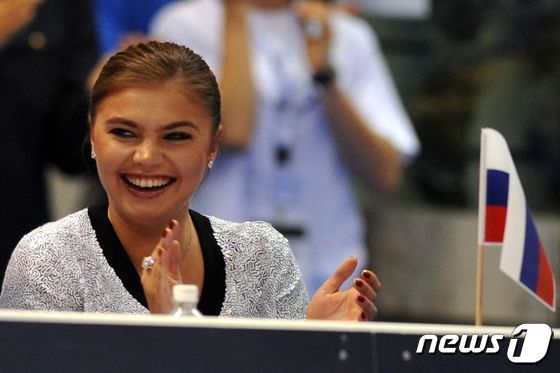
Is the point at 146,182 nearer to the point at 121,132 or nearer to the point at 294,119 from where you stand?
the point at 121,132

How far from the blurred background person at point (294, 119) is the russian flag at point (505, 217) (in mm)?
2145

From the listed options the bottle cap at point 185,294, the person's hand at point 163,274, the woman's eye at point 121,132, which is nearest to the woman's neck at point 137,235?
the woman's eye at point 121,132

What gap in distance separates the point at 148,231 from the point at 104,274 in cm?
17

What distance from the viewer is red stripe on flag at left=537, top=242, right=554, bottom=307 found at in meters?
3.60

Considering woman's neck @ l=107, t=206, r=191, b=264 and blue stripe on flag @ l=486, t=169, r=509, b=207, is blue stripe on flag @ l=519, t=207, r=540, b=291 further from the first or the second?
woman's neck @ l=107, t=206, r=191, b=264

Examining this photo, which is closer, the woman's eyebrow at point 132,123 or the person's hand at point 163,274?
the person's hand at point 163,274

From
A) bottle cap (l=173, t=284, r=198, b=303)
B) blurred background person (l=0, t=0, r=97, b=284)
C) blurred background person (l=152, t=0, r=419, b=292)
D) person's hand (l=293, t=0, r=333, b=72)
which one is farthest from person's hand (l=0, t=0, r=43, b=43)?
bottle cap (l=173, t=284, r=198, b=303)

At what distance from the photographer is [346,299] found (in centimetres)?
338

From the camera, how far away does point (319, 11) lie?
236 inches

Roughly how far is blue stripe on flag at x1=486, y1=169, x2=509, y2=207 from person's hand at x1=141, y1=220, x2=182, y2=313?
0.74 meters

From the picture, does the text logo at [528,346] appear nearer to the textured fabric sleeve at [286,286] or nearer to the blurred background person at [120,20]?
the textured fabric sleeve at [286,286]

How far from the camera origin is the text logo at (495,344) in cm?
269

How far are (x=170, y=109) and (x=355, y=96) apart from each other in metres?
2.74

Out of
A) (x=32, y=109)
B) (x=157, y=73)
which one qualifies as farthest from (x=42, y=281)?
(x=32, y=109)
